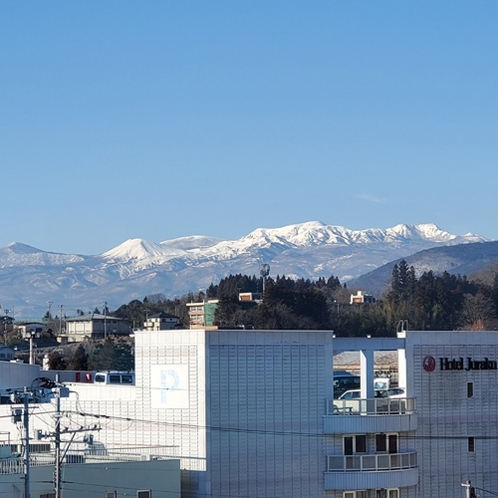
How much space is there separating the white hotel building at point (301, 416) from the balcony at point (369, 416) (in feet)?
0.17

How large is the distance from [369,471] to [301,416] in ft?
11.4

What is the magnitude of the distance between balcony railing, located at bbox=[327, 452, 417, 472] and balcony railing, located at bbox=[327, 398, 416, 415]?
1662 mm

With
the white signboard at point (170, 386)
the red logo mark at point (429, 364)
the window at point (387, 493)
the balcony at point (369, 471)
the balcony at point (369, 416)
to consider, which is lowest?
the window at point (387, 493)

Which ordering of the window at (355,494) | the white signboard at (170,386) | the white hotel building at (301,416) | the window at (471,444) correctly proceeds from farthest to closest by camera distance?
the window at (471,444), the window at (355,494), the white signboard at (170,386), the white hotel building at (301,416)

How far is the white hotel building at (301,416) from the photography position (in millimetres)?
51094

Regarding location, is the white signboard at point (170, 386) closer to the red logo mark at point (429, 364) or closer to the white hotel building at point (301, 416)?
the white hotel building at point (301, 416)

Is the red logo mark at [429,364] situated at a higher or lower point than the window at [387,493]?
higher

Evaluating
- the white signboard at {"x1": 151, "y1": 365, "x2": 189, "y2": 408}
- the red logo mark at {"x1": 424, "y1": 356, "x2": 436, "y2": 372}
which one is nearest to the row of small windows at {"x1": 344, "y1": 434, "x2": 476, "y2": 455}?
the red logo mark at {"x1": 424, "y1": 356, "x2": 436, "y2": 372}

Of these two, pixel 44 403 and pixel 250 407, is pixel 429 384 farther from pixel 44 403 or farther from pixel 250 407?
pixel 44 403

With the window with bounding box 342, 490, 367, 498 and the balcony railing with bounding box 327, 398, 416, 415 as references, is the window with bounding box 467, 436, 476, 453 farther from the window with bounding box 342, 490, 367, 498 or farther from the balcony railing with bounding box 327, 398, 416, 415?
the window with bounding box 342, 490, 367, 498

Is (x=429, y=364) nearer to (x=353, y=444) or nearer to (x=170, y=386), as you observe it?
(x=353, y=444)

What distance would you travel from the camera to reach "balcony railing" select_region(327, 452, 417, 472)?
173ft

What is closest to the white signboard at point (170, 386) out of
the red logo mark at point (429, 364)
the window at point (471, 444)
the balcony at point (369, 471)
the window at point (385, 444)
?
the balcony at point (369, 471)

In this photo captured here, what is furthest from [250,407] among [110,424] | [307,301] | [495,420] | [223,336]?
[307,301]
